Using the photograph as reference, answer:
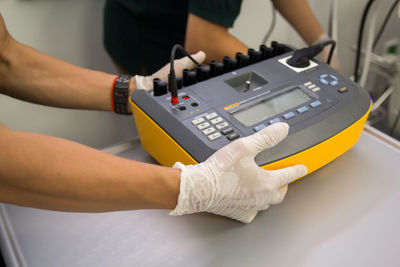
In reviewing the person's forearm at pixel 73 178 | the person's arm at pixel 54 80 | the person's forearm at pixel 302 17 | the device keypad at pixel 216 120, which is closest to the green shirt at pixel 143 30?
the person's arm at pixel 54 80

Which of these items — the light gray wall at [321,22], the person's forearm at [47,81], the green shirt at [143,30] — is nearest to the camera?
the person's forearm at [47,81]

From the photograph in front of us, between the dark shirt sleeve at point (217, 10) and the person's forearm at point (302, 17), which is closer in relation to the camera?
the dark shirt sleeve at point (217, 10)

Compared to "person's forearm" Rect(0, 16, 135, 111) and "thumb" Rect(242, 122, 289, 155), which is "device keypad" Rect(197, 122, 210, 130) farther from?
"person's forearm" Rect(0, 16, 135, 111)

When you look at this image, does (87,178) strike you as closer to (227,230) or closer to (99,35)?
(227,230)

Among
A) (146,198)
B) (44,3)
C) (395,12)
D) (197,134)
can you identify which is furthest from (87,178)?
(395,12)

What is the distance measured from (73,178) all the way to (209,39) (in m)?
0.56

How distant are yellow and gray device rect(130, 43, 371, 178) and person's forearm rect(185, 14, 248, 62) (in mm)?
165

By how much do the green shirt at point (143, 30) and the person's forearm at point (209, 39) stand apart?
110 millimetres

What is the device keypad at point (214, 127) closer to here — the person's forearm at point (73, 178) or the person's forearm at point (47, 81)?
the person's forearm at point (73, 178)

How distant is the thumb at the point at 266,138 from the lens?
56cm

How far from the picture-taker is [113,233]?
605 millimetres

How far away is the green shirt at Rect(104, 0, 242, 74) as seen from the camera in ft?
3.44

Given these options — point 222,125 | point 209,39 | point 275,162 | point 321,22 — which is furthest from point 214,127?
point 321,22

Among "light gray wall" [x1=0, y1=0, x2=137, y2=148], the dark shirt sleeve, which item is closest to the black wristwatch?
the dark shirt sleeve
